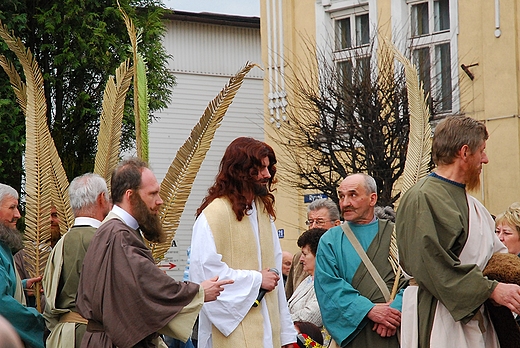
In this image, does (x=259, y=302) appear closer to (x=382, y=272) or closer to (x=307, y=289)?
(x=382, y=272)

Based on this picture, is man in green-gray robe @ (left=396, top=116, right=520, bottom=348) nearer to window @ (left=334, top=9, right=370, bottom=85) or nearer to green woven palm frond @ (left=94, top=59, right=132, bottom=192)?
green woven palm frond @ (left=94, top=59, right=132, bottom=192)

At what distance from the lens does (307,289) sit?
7859 mm

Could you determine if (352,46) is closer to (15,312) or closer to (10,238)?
(10,238)

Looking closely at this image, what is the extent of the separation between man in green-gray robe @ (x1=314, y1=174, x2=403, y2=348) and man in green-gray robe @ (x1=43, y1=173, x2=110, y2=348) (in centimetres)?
158

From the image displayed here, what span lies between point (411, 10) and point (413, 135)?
1131 cm

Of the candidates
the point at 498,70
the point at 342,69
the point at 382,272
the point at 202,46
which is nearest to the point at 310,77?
the point at 342,69

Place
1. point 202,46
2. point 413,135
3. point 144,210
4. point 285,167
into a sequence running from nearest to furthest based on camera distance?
1. point 144,210
2. point 413,135
3. point 285,167
4. point 202,46

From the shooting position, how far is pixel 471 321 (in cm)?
499

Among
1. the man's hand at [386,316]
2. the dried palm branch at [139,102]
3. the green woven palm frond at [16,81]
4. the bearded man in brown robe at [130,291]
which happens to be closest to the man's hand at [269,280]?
the bearded man in brown robe at [130,291]

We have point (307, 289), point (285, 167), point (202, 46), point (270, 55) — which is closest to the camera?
point (307, 289)

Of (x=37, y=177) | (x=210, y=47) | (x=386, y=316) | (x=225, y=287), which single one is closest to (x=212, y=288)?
(x=225, y=287)

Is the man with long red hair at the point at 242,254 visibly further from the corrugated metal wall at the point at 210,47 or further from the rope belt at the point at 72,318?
the corrugated metal wall at the point at 210,47

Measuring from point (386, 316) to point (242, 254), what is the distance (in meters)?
1.02

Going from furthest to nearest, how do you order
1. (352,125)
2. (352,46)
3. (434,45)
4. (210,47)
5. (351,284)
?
1. (210,47)
2. (352,46)
3. (434,45)
4. (352,125)
5. (351,284)
